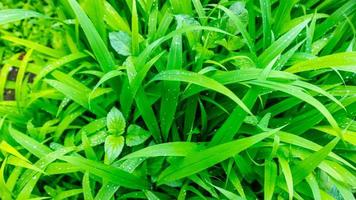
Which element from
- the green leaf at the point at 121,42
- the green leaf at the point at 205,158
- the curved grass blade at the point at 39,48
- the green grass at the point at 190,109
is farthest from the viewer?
the curved grass blade at the point at 39,48

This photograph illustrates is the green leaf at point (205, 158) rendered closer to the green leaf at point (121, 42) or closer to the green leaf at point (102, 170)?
the green leaf at point (102, 170)

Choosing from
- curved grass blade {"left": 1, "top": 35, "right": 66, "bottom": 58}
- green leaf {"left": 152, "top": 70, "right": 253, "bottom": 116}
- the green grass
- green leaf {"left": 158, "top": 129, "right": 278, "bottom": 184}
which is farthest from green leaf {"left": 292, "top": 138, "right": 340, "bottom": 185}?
curved grass blade {"left": 1, "top": 35, "right": 66, "bottom": 58}

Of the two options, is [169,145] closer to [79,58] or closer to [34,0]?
[79,58]

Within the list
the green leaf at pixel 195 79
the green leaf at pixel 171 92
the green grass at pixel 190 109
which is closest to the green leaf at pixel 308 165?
the green grass at pixel 190 109

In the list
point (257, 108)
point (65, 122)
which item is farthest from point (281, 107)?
point (65, 122)

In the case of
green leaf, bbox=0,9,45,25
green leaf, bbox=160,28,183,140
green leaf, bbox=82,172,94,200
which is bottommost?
green leaf, bbox=82,172,94,200

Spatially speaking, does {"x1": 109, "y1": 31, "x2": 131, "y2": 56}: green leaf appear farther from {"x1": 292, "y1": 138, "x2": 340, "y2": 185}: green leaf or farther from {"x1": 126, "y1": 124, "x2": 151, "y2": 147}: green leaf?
{"x1": 292, "y1": 138, "x2": 340, "y2": 185}: green leaf
